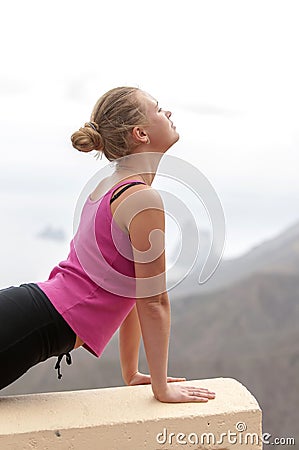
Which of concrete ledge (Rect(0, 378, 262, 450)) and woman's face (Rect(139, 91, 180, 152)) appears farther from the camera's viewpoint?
woman's face (Rect(139, 91, 180, 152))

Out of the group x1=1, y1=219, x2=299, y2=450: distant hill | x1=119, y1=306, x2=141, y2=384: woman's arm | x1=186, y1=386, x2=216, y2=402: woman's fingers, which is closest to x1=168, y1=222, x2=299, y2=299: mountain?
x1=1, y1=219, x2=299, y2=450: distant hill

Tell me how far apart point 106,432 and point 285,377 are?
2.72 meters

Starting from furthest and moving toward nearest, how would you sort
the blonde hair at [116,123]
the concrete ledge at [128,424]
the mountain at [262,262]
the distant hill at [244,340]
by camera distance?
the mountain at [262,262] → the distant hill at [244,340] → the blonde hair at [116,123] → the concrete ledge at [128,424]

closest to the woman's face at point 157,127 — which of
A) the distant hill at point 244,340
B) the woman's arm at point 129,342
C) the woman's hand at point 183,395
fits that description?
the woman's arm at point 129,342

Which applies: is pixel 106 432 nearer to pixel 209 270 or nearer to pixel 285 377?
pixel 209 270

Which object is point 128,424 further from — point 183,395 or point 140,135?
point 140,135

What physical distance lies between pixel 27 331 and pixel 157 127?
0.44 metres

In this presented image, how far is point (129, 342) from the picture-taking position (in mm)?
1522

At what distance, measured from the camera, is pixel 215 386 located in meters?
1.44

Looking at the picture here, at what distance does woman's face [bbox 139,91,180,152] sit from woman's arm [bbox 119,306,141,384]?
34cm

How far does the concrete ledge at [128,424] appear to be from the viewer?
1254 mm

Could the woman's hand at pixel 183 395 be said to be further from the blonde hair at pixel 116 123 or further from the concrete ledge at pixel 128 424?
the blonde hair at pixel 116 123

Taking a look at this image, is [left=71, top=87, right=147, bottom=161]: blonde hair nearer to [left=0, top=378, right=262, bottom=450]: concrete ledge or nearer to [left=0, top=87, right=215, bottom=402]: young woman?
[left=0, top=87, right=215, bottom=402]: young woman

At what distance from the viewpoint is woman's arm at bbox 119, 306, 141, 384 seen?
4.97 feet
